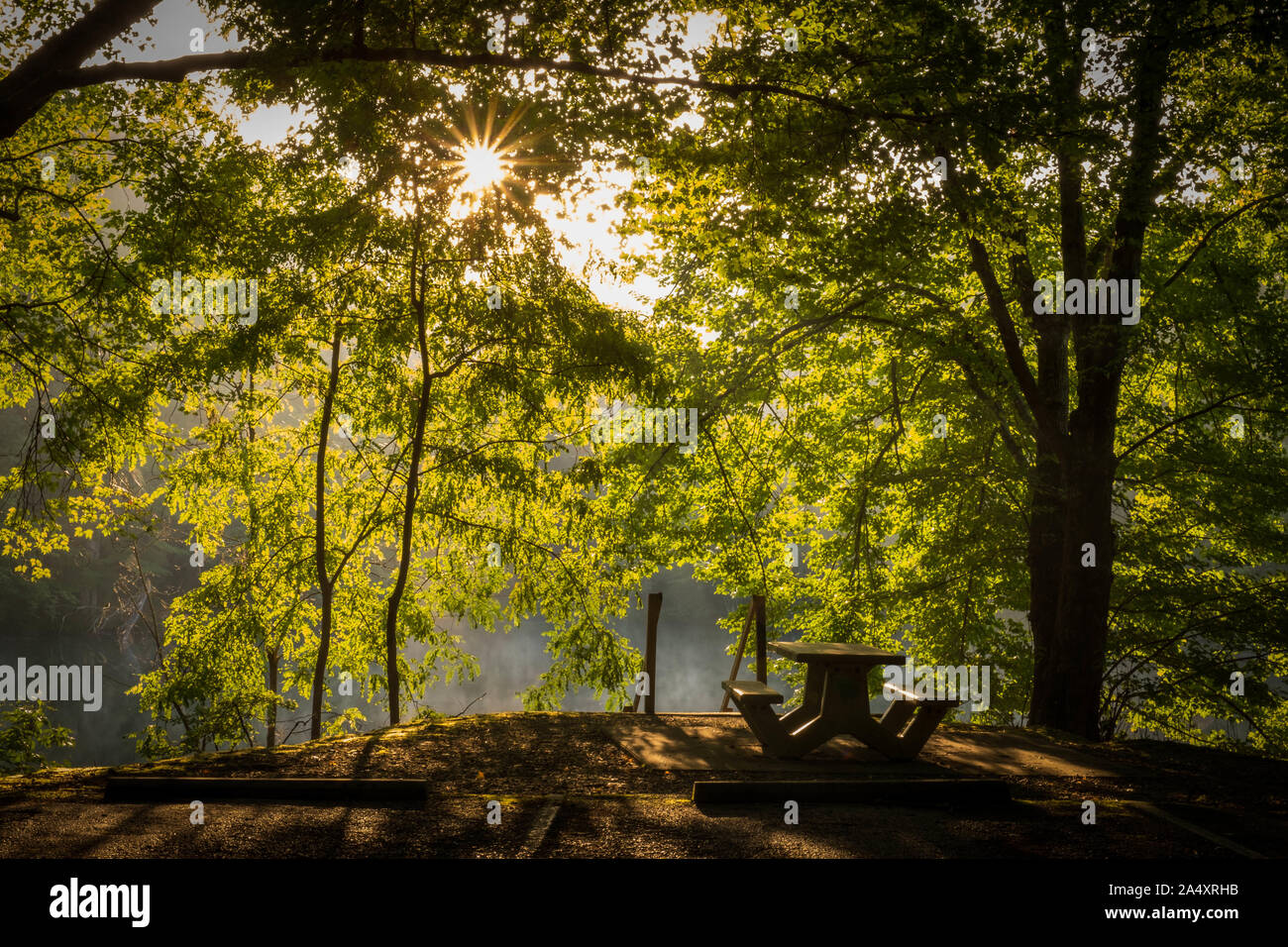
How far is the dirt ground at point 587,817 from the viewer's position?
416 centimetres

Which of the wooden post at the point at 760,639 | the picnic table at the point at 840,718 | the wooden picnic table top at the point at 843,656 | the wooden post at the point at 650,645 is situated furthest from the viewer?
the wooden post at the point at 760,639

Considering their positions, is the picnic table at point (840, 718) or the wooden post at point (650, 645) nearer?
the picnic table at point (840, 718)

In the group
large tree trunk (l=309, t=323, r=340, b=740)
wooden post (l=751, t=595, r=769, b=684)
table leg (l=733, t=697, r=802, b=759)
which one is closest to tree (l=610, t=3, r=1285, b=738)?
wooden post (l=751, t=595, r=769, b=684)

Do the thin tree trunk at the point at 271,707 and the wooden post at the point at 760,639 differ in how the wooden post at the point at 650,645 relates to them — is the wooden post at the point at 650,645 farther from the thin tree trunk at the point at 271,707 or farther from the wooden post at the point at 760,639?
the thin tree trunk at the point at 271,707

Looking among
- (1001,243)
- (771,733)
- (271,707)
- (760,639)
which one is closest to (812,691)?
(771,733)

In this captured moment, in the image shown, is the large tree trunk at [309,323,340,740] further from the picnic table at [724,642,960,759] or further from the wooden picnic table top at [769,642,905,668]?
the wooden picnic table top at [769,642,905,668]

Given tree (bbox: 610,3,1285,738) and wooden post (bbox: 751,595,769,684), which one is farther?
wooden post (bbox: 751,595,769,684)

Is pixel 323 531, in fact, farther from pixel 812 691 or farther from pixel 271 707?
→ pixel 812 691

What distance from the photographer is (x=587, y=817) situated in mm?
4844

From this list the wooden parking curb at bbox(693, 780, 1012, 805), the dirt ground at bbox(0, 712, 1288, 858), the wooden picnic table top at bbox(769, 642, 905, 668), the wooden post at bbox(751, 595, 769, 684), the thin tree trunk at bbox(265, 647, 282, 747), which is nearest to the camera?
the dirt ground at bbox(0, 712, 1288, 858)

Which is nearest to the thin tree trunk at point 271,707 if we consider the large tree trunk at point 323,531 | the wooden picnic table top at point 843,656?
the large tree trunk at point 323,531

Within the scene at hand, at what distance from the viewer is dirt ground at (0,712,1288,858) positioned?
4156 millimetres

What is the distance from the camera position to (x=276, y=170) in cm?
1000
